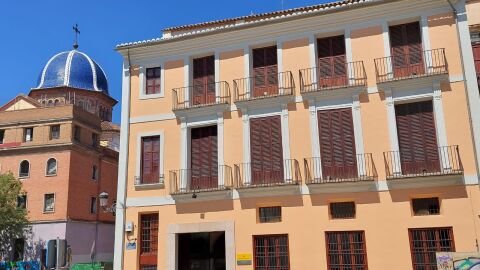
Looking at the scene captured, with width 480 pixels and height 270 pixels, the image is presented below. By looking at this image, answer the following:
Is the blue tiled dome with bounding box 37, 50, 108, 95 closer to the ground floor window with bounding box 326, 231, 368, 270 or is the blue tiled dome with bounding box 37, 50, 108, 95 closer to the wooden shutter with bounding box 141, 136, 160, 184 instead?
the wooden shutter with bounding box 141, 136, 160, 184

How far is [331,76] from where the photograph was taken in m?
19.1

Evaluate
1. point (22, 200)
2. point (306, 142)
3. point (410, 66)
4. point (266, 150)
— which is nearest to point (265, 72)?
point (266, 150)

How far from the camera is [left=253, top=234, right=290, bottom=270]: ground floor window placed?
711 inches

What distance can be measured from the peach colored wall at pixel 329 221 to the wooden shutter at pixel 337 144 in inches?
34.1

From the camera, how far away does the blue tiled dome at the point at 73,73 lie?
4962 centimetres

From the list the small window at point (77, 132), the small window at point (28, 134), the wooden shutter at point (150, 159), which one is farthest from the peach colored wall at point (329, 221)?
the small window at point (28, 134)

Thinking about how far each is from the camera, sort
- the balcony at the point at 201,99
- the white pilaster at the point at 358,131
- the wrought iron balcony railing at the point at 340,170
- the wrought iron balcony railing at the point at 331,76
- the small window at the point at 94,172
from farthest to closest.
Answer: the small window at the point at 94,172 < the balcony at the point at 201,99 < the wrought iron balcony railing at the point at 331,76 < the white pilaster at the point at 358,131 < the wrought iron balcony railing at the point at 340,170

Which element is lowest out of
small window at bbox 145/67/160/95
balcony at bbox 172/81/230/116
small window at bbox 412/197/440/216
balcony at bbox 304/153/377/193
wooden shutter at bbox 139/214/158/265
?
wooden shutter at bbox 139/214/158/265

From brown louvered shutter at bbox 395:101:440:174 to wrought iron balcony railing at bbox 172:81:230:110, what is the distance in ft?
22.7

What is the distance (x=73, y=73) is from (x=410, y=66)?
39.7 metres

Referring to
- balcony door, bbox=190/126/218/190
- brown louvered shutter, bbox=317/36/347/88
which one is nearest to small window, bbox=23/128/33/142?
balcony door, bbox=190/126/218/190

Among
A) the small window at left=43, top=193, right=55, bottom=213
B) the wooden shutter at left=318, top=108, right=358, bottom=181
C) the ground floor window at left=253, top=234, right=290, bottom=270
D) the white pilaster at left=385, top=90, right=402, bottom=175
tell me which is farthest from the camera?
the small window at left=43, top=193, right=55, bottom=213

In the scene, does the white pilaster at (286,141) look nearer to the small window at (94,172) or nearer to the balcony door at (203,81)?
the balcony door at (203,81)

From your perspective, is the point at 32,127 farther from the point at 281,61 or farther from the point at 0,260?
Answer: the point at 281,61
